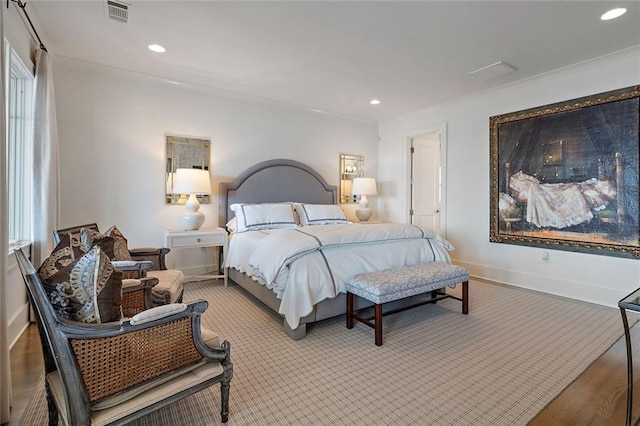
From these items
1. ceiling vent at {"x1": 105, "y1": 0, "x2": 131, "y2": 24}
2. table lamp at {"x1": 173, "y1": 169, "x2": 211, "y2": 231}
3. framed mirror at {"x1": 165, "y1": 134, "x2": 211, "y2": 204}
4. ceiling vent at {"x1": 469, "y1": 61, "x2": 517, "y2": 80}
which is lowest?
table lamp at {"x1": 173, "y1": 169, "x2": 211, "y2": 231}

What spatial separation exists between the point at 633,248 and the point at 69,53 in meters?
6.28

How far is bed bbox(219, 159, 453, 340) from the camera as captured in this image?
2553 millimetres

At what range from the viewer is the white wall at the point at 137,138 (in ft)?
11.7

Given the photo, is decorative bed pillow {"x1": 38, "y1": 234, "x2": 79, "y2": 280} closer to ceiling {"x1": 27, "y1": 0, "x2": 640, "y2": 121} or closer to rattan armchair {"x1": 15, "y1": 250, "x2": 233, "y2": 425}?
rattan armchair {"x1": 15, "y1": 250, "x2": 233, "y2": 425}

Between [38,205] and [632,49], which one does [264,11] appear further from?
[632,49]

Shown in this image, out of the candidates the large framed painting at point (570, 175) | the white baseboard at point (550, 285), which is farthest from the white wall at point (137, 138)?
the white baseboard at point (550, 285)

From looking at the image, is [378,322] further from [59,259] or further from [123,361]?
[59,259]

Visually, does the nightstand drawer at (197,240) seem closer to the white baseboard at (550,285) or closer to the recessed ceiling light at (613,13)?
the white baseboard at (550,285)

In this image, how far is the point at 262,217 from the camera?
4105mm

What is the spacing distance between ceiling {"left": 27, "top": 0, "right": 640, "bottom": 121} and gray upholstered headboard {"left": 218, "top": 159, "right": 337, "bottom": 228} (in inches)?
48.3

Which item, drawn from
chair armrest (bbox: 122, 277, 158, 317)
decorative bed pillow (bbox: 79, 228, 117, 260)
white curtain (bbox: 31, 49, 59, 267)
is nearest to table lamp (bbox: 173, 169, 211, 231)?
white curtain (bbox: 31, 49, 59, 267)

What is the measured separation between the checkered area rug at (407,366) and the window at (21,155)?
1.82 metres

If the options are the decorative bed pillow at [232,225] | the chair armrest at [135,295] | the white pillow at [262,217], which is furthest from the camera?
the decorative bed pillow at [232,225]

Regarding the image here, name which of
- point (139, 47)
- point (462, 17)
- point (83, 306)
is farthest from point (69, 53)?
point (462, 17)
